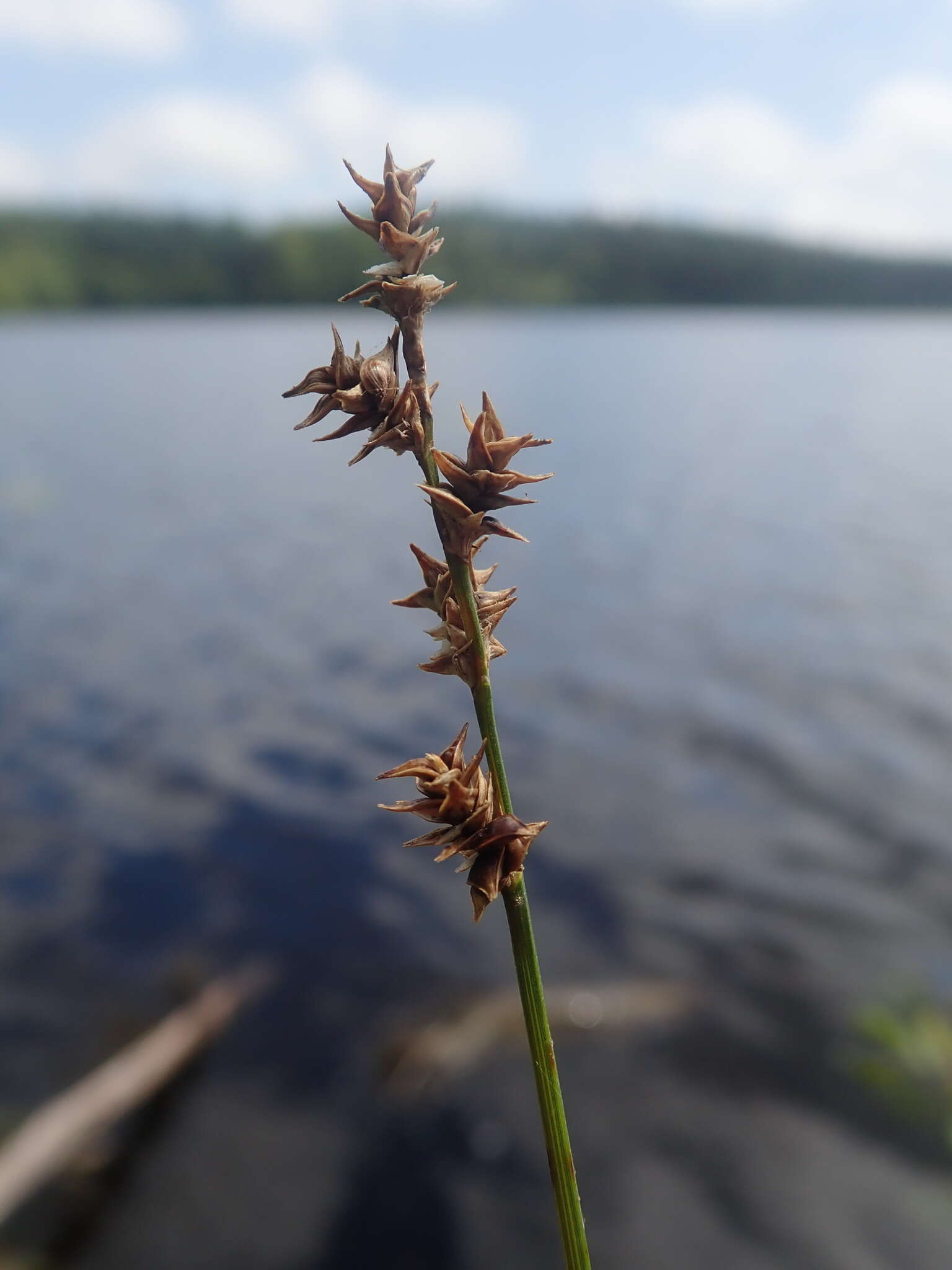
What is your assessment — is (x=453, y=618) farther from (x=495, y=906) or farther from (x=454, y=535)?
(x=495, y=906)

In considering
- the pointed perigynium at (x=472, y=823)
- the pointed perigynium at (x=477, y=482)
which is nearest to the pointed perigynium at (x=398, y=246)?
the pointed perigynium at (x=477, y=482)

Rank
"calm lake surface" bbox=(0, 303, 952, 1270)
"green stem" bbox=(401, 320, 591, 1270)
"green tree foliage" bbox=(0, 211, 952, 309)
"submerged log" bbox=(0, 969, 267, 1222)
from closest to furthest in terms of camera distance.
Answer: "green stem" bbox=(401, 320, 591, 1270) → "submerged log" bbox=(0, 969, 267, 1222) → "calm lake surface" bbox=(0, 303, 952, 1270) → "green tree foliage" bbox=(0, 211, 952, 309)

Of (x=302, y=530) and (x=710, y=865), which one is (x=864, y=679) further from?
(x=302, y=530)

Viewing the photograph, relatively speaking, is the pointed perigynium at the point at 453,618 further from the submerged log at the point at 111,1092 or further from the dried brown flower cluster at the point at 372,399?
the submerged log at the point at 111,1092

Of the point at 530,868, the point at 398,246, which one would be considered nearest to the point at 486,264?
the point at 530,868

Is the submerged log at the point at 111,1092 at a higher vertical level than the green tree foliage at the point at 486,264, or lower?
lower

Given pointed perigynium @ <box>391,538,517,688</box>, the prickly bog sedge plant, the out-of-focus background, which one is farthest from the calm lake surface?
pointed perigynium @ <box>391,538,517,688</box>

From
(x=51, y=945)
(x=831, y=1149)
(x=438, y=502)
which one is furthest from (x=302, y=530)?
(x=438, y=502)

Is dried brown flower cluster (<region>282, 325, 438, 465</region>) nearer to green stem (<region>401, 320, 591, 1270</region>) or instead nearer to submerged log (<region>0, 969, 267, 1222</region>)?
green stem (<region>401, 320, 591, 1270</region>)
